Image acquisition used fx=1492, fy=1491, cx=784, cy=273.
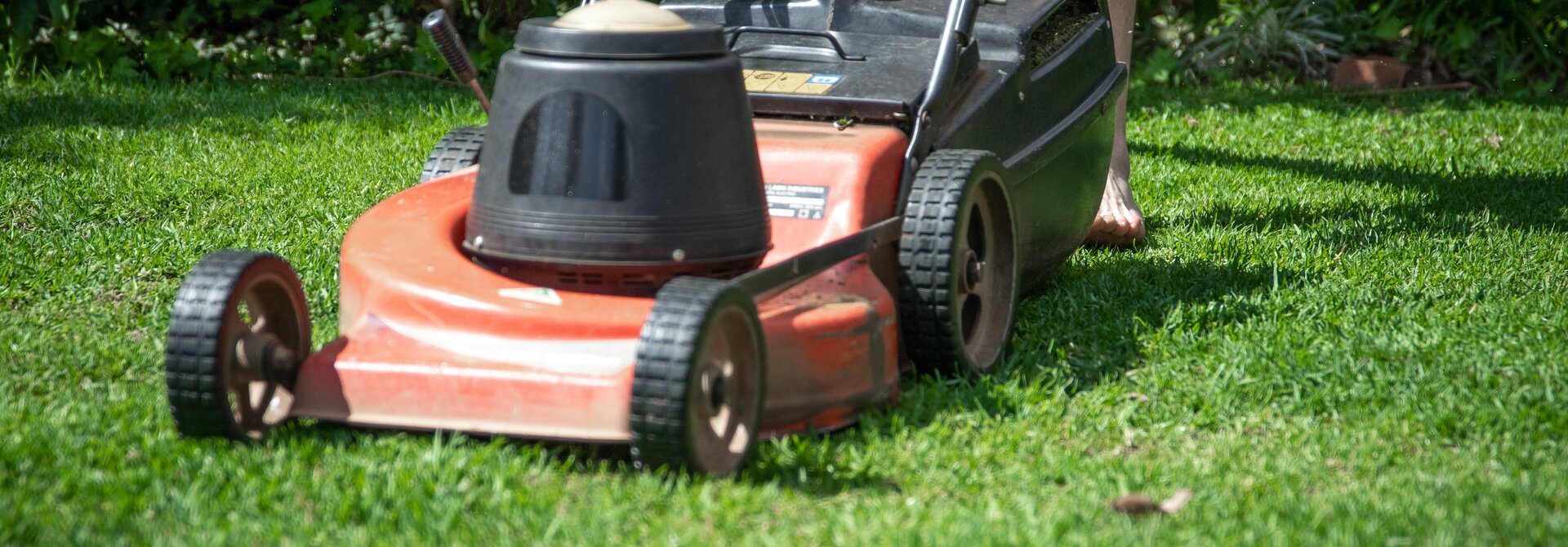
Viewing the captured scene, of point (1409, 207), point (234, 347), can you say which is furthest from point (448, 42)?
point (1409, 207)

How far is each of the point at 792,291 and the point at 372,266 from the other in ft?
2.24

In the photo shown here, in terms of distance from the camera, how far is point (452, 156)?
306 centimetres

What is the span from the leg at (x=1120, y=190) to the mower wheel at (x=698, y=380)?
1.79 metres

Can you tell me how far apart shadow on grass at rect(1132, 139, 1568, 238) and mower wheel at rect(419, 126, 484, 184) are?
215 centimetres

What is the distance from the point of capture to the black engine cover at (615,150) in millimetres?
2193

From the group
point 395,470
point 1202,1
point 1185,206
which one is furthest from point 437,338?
point 1202,1

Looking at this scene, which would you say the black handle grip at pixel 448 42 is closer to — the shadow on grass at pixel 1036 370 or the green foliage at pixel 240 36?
the shadow on grass at pixel 1036 370

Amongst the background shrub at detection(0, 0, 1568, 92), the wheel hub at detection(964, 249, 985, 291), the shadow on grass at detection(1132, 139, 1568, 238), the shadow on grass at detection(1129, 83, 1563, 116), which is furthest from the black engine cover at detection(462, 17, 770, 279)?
the shadow on grass at detection(1129, 83, 1563, 116)

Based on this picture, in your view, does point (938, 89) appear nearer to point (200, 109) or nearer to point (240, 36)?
point (200, 109)

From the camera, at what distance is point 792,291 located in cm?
248

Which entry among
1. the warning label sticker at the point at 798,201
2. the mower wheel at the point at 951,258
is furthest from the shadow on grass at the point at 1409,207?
the warning label sticker at the point at 798,201

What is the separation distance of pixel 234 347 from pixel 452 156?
910 mm

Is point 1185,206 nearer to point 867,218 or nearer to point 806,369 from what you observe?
point 867,218

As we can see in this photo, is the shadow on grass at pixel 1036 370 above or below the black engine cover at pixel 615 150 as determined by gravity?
below
